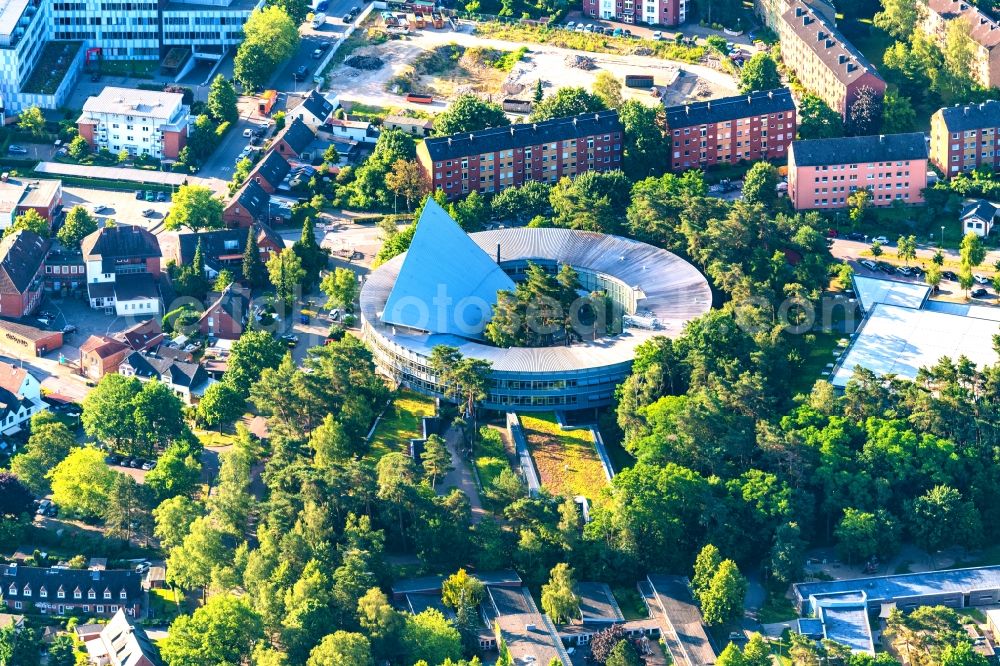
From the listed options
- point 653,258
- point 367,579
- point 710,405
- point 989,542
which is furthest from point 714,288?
point 367,579

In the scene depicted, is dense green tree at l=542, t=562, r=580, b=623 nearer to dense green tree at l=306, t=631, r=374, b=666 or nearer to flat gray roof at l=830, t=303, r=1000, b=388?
dense green tree at l=306, t=631, r=374, b=666

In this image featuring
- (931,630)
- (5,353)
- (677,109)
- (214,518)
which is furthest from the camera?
(677,109)

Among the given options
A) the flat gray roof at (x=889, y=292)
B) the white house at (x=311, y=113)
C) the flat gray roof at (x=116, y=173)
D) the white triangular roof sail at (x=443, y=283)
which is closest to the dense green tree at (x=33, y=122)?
the flat gray roof at (x=116, y=173)

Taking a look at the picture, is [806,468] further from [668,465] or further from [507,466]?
[507,466]

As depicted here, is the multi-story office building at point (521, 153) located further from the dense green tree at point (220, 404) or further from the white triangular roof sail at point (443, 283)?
the dense green tree at point (220, 404)

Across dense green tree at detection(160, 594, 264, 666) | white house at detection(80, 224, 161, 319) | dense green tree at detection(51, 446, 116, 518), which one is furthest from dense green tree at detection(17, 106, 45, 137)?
dense green tree at detection(160, 594, 264, 666)

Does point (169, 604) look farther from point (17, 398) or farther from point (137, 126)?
point (137, 126)

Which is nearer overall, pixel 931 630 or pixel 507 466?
pixel 931 630
